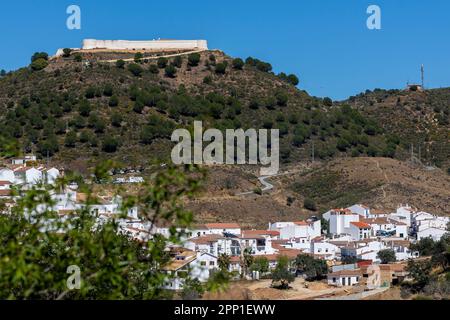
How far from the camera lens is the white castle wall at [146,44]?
79312 millimetres

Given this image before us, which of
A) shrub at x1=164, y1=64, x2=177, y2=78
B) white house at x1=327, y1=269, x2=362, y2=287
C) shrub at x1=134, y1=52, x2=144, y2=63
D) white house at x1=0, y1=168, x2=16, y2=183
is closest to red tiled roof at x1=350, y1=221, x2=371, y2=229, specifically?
white house at x1=327, y1=269, x2=362, y2=287

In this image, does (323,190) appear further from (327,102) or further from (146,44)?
(146,44)

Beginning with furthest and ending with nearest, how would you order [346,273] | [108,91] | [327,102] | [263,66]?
[263,66] < [327,102] < [108,91] < [346,273]

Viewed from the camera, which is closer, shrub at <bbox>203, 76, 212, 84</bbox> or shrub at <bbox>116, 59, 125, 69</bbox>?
shrub at <bbox>203, 76, 212, 84</bbox>

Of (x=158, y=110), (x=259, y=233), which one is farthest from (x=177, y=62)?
(x=259, y=233)

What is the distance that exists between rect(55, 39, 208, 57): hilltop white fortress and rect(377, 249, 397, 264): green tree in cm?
4010

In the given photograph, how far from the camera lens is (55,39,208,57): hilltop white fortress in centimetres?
7931

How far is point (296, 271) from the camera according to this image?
134ft

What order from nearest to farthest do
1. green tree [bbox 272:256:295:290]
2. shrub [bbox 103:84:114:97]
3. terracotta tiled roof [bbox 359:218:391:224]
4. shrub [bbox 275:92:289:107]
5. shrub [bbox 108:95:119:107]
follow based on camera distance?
green tree [bbox 272:256:295:290], terracotta tiled roof [bbox 359:218:391:224], shrub [bbox 108:95:119:107], shrub [bbox 103:84:114:97], shrub [bbox 275:92:289:107]

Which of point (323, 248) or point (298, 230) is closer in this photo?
point (323, 248)

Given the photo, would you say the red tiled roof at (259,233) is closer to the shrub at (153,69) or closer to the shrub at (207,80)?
the shrub at (207,80)

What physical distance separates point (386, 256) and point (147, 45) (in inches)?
1684

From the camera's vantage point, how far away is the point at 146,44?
81312mm

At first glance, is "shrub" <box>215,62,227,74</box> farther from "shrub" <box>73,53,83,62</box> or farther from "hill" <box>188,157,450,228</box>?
"hill" <box>188,157,450,228</box>
